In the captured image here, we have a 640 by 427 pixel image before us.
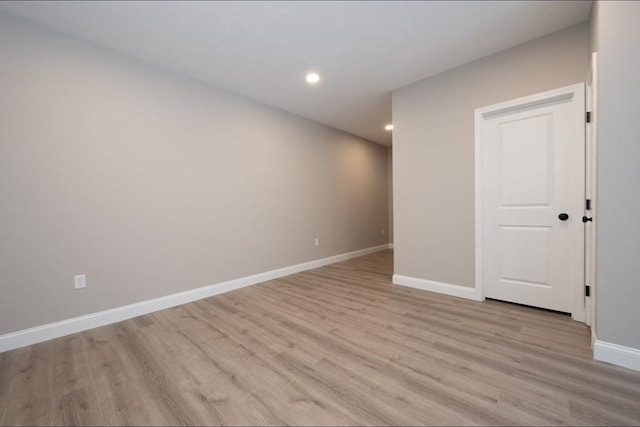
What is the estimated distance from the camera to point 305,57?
269 cm

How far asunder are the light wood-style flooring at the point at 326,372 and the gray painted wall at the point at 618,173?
0.38 metres

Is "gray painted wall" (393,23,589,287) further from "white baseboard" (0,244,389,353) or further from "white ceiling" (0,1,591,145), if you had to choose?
"white baseboard" (0,244,389,353)

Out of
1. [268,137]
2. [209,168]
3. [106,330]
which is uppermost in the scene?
[268,137]

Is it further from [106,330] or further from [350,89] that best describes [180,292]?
[350,89]

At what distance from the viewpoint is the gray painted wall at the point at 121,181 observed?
208 centimetres

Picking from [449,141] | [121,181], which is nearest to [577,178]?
[449,141]

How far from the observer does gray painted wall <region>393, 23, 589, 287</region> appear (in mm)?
2389

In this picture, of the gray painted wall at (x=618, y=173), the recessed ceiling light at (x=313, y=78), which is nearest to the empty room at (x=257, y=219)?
the gray painted wall at (x=618, y=173)

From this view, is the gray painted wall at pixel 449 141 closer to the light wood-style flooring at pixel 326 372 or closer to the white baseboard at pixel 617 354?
the light wood-style flooring at pixel 326 372

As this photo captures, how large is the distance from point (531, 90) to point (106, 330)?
454 centimetres

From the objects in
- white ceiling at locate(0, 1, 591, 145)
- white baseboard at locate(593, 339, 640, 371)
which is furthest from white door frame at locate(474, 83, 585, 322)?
white baseboard at locate(593, 339, 640, 371)

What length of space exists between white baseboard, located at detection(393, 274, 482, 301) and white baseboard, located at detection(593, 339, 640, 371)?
3.60ft

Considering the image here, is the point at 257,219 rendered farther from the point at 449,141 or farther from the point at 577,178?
the point at 577,178

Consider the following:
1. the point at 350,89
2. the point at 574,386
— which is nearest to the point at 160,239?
the point at 350,89
